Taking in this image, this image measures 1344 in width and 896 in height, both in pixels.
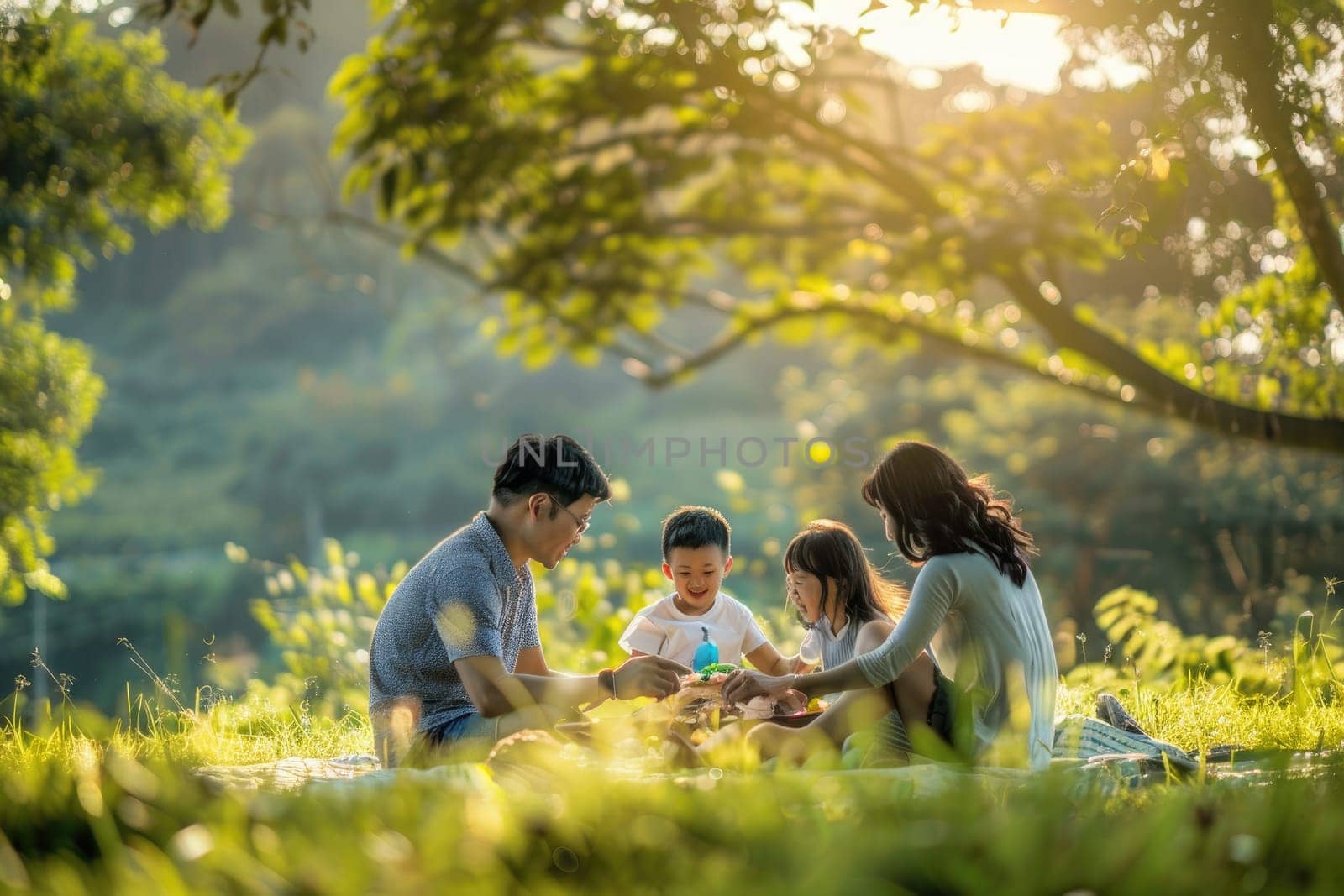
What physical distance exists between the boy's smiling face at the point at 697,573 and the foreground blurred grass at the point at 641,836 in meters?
2.41

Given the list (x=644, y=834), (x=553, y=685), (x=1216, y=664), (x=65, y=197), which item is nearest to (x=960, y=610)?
(x=553, y=685)

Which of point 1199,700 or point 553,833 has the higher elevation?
point 553,833

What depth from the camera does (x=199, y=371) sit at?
32.8 metres

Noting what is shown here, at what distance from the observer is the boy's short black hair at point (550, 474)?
3.53 m

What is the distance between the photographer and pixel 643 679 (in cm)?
333

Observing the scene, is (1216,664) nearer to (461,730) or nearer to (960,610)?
(960,610)

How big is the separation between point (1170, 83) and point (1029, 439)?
9.90m

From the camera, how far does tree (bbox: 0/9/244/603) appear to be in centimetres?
676

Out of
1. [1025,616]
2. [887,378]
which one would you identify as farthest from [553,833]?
[887,378]

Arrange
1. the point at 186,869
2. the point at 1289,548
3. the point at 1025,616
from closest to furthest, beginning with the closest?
the point at 186,869, the point at 1025,616, the point at 1289,548

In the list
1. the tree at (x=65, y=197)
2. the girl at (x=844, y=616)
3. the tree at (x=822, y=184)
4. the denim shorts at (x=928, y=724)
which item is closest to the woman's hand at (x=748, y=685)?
the girl at (x=844, y=616)

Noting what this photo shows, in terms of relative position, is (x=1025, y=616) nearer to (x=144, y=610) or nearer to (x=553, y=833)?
(x=553, y=833)

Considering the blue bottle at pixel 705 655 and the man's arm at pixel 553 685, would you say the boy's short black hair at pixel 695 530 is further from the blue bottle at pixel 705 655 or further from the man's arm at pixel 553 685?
the man's arm at pixel 553 685

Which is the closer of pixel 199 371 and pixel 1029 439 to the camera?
pixel 1029 439
